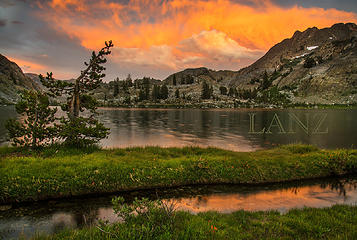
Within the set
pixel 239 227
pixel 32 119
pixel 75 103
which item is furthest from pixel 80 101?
pixel 239 227

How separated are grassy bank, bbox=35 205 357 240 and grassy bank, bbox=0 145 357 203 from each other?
7351mm

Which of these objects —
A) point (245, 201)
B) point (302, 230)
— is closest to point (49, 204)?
point (245, 201)

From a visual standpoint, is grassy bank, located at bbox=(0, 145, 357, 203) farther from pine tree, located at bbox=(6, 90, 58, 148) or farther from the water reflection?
pine tree, located at bbox=(6, 90, 58, 148)

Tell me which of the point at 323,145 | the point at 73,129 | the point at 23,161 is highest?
the point at 73,129

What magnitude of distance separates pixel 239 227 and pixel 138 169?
35.1 feet

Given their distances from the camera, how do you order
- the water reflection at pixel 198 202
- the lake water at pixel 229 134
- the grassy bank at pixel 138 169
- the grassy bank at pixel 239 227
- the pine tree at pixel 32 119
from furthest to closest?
the lake water at pixel 229 134 < the pine tree at pixel 32 119 < the grassy bank at pixel 138 169 < the water reflection at pixel 198 202 < the grassy bank at pixel 239 227

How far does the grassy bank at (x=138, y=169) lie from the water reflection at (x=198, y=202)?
1.00 meters

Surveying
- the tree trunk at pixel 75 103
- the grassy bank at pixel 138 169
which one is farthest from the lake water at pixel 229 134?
the grassy bank at pixel 138 169

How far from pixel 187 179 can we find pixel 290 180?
34.9ft

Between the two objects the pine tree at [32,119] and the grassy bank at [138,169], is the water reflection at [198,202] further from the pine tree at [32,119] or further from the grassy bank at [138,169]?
the pine tree at [32,119]

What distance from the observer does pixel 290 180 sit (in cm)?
2164

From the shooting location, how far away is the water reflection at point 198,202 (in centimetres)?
1289

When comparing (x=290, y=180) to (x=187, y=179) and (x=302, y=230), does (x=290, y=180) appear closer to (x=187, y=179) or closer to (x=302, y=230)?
(x=187, y=179)

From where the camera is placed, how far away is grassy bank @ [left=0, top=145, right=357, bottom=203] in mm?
16219
